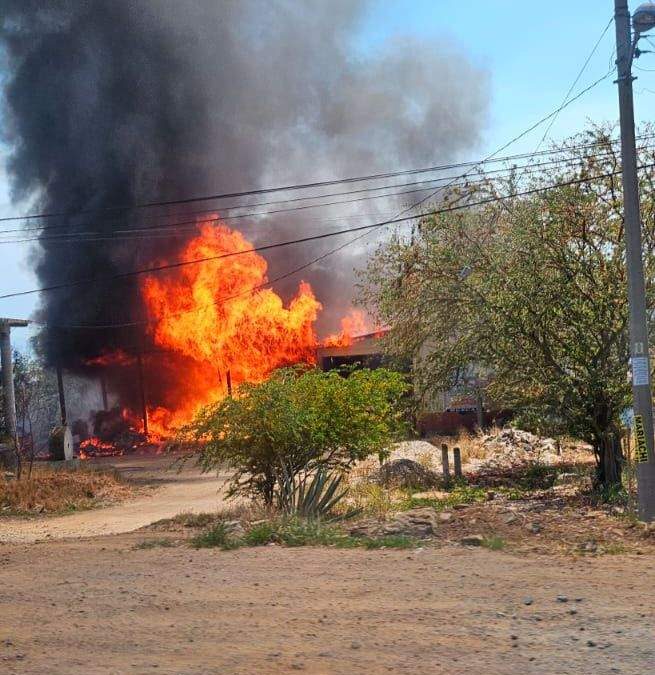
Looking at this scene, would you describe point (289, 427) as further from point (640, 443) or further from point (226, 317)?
point (226, 317)

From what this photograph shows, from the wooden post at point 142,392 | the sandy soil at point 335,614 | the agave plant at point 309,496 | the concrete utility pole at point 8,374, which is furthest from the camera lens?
the wooden post at point 142,392

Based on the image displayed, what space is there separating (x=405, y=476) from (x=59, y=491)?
826cm

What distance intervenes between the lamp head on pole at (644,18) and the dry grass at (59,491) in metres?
14.6

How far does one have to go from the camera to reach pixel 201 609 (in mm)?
6668

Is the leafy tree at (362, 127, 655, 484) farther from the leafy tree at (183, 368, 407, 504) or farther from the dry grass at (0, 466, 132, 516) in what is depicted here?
the dry grass at (0, 466, 132, 516)

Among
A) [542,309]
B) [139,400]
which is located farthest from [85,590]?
[139,400]

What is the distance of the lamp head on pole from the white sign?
4.20 metres

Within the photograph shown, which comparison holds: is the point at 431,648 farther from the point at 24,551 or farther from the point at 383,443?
the point at 383,443

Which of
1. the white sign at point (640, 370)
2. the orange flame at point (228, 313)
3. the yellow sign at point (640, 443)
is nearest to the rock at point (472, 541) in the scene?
the yellow sign at point (640, 443)

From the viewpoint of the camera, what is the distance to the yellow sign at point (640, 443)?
11.2m

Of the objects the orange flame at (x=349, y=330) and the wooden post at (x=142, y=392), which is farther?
the wooden post at (x=142, y=392)

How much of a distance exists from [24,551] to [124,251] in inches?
1167

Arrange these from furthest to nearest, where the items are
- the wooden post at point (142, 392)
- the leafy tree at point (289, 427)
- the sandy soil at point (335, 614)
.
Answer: the wooden post at point (142, 392) → the leafy tree at point (289, 427) → the sandy soil at point (335, 614)

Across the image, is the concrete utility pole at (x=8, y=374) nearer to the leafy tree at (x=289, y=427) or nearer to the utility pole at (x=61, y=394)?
the utility pole at (x=61, y=394)
